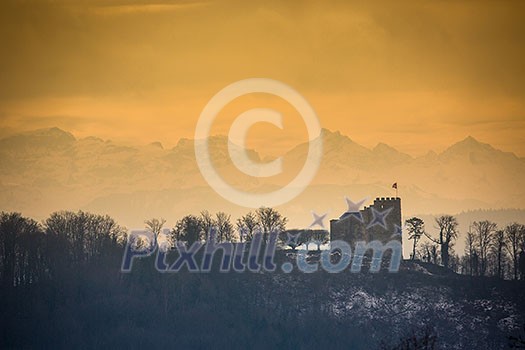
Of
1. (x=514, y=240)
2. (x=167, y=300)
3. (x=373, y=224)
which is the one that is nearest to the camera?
(x=167, y=300)

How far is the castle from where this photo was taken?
18475 cm

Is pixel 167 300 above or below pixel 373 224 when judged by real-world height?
below

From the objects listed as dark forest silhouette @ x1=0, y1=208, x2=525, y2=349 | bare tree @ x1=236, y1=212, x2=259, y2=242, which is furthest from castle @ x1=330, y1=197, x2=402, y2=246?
bare tree @ x1=236, y1=212, x2=259, y2=242

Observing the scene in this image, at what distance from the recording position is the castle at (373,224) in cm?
18475

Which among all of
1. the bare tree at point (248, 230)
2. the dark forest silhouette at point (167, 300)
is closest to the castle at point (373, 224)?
the dark forest silhouette at point (167, 300)

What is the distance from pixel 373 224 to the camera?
185 meters

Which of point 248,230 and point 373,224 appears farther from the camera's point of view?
point 248,230

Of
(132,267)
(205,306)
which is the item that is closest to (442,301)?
(205,306)

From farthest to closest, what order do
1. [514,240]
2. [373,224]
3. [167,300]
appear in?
[514,240]
[373,224]
[167,300]

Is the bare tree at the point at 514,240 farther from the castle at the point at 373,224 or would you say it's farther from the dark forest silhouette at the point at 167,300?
the castle at the point at 373,224

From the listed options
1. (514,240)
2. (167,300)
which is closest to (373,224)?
(514,240)

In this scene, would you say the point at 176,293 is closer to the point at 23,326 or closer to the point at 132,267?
the point at 132,267

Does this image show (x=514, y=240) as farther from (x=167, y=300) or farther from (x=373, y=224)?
(x=167, y=300)

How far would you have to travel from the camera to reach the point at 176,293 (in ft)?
611
